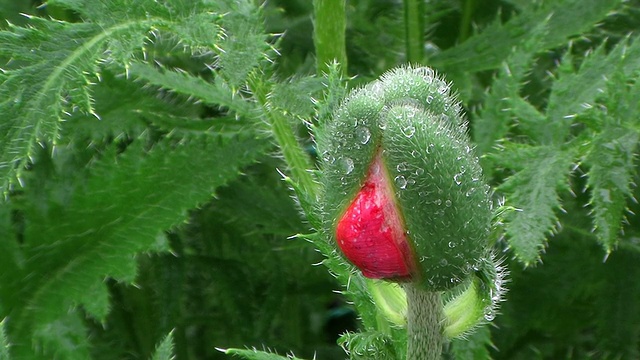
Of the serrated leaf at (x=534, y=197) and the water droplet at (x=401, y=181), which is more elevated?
the serrated leaf at (x=534, y=197)

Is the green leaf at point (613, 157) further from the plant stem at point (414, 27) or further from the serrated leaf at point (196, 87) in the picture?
the serrated leaf at point (196, 87)

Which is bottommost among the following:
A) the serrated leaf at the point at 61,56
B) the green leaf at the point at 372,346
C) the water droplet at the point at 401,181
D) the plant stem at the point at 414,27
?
the green leaf at the point at 372,346

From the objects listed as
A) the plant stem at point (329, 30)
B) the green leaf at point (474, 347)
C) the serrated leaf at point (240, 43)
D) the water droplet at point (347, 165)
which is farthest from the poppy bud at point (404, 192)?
the green leaf at point (474, 347)

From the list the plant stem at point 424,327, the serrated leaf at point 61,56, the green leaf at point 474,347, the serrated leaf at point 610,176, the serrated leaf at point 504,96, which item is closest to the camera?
the plant stem at point 424,327

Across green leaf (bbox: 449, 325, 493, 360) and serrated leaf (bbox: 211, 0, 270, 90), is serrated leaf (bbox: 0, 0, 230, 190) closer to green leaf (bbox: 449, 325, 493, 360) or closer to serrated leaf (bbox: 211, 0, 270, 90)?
serrated leaf (bbox: 211, 0, 270, 90)

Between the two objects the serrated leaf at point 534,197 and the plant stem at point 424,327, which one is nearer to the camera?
the plant stem at point 424,327

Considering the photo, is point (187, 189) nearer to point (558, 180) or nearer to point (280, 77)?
point (280, 77)

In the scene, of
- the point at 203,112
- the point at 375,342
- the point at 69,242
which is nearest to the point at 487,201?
the point at 375,342
